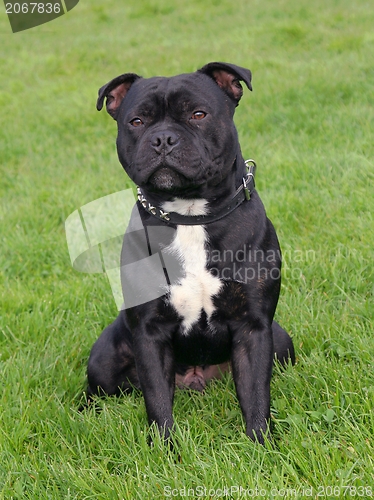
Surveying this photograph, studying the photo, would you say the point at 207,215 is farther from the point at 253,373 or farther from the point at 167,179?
the point at 253,373

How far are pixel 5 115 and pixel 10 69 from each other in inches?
80.1

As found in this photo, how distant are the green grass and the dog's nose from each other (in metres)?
1.17

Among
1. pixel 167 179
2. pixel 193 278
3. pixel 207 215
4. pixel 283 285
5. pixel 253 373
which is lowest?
pixel 283 285

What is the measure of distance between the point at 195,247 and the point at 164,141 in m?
0.48

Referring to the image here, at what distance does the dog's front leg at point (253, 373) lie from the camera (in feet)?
8.96

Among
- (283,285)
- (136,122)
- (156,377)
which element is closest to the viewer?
(156,377)

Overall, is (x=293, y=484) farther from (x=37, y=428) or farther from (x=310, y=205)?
(x=310, y=205)

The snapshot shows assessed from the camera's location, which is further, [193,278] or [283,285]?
[283,285]

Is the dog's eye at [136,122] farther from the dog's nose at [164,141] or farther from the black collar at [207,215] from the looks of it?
the black collar at [207,215]

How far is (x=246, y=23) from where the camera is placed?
1023cm

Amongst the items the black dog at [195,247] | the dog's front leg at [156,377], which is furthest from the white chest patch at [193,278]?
the dog's front leg at [156,377]

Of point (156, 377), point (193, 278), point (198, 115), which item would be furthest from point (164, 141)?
Result: point (156, 377)

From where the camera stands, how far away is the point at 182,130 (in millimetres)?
2717

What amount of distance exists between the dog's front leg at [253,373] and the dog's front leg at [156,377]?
303mm
